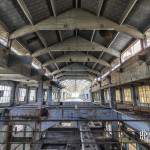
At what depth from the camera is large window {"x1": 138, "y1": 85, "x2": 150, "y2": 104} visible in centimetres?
1523

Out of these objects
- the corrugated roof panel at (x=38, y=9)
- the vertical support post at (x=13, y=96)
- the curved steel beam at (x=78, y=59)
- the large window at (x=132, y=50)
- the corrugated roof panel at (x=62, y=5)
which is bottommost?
the vertical support post at (x=13, y=96)

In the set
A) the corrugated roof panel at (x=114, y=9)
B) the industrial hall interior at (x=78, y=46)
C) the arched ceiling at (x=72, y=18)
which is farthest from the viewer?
the corrugated roof panel at (x=114, y=9)

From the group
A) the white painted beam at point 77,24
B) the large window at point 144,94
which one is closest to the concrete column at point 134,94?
the large window at point 144,94

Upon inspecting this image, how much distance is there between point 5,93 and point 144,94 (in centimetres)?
1819

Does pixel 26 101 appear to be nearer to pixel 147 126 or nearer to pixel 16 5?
pixel 16 5

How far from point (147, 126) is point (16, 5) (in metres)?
12.0

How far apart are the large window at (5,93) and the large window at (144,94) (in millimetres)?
17279

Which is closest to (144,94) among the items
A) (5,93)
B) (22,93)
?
(5,93)

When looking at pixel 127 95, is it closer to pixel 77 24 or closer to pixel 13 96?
pixel 77 24

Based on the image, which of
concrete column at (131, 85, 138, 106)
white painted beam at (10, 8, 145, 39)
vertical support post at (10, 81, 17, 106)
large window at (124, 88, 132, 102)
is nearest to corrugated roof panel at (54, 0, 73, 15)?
white painted beam at (10, 8, 145, 39)

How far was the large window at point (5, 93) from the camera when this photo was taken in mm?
19183

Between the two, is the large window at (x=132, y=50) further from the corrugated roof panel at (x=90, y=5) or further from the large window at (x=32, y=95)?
the large window at (x=32, y=95)

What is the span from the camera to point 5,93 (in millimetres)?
20391

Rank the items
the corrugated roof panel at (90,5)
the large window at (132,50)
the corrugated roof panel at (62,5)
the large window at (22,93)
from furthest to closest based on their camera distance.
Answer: the large window at (22,93) < the large window at (132,50) < the corrugated roof panel at (90,5) < the corrugated roof panel at (62,5)
